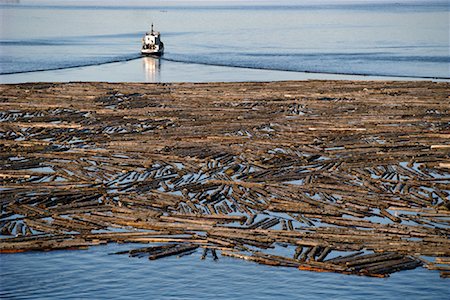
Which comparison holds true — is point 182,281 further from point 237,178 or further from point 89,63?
point 89,63

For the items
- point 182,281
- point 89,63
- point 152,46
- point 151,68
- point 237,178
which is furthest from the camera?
point 152,46

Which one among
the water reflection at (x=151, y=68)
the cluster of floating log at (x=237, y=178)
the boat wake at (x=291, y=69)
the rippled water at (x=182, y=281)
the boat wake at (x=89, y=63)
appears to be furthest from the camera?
the boat wake at (x=89, y=63)

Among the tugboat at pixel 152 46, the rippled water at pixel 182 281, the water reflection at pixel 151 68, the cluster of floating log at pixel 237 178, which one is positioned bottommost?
the rippled water at pixel 182 281

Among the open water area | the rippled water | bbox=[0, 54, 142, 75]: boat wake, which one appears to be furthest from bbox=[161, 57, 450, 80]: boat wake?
the rippled water

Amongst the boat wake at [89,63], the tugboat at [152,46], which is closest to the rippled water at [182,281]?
the boat wake at [89,63]

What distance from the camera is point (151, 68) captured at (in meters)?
72.4

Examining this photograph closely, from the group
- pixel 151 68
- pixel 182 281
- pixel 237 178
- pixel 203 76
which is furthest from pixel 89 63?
pixel 182 281

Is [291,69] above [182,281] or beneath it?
above

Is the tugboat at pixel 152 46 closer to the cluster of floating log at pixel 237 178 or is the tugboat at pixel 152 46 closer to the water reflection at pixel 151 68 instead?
the water reflection at pixel 151 68

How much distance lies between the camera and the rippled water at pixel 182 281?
15914 mm

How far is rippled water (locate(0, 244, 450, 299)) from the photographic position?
1591 centimetres

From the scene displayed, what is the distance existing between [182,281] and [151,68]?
2240 inches

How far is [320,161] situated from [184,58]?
6312 centimetres

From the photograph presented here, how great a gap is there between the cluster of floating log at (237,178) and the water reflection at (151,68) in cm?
2198
